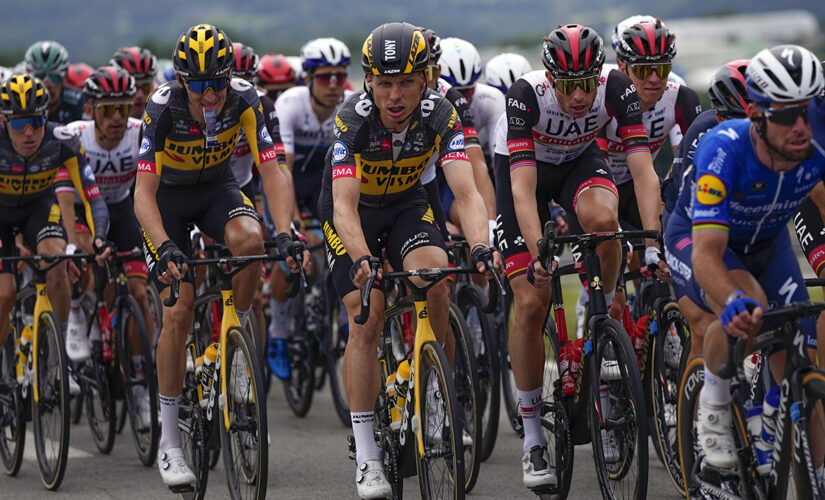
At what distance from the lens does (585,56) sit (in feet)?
21.2

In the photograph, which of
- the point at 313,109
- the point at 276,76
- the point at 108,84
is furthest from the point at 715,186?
the point at 276,76

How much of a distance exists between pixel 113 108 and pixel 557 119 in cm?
399

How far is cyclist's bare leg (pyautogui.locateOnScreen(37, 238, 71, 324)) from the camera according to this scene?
27.9 ft

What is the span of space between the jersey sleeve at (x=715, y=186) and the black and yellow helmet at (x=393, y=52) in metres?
1.72

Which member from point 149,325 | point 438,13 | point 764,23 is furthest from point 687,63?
point 438,13

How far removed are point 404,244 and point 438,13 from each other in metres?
194

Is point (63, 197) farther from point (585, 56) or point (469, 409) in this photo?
point (585, 56)

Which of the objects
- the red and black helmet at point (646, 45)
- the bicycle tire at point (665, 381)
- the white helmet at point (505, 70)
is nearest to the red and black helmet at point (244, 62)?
the white helmet at point (505, 70)

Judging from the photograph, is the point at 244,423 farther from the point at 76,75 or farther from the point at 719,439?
the point at 76,75

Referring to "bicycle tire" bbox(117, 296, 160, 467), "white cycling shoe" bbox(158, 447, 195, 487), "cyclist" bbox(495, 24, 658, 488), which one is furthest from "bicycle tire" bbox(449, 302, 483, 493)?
"bicycle tire" bbox(117, 296, 160, 467)

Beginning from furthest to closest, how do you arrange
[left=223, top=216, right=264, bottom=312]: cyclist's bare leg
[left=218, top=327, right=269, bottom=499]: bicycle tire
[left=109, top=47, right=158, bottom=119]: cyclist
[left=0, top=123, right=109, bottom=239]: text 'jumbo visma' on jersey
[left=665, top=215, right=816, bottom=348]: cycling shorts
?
[left=109, top=47, right=158, bottom=119]: cyclist, [left=0, top=123, right=109, bottom=239]: text 'jumbo visma' on jersey, [left=223, top=216, right=264, bottom=312]: cyclist's bare leg, [left=218, top=327, right=269, bottom=499]: bicycle tire, [left=665, top=215, right=816, bottom=348]: cycling shorts

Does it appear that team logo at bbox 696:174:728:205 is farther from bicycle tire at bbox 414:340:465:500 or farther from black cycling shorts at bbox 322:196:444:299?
black cycling shorts at bbox 322:196:444:299

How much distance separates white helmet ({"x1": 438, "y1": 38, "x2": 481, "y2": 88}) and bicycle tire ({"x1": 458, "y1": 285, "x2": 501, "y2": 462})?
6.73ft

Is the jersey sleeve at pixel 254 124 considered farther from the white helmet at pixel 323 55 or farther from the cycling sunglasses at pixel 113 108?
the white helmet at pixel 323 55
